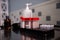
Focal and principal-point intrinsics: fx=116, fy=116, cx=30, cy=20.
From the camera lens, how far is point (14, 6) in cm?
159

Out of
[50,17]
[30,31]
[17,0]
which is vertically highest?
[17,0]

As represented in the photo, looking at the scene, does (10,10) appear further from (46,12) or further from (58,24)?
(58,24)

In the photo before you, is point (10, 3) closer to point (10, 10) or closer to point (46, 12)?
point (10, 10)

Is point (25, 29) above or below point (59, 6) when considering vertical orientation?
below

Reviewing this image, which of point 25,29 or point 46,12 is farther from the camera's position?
point 46,12

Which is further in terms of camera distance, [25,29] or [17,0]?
[17,0]

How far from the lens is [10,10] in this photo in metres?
1.60

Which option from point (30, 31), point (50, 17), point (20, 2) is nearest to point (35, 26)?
point (30, 31)

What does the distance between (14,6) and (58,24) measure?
64 cm

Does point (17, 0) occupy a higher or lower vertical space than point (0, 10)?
higher

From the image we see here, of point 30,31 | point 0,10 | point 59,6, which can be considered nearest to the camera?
A: point 30,31

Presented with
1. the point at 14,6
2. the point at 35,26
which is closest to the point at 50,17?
the point at 35,26

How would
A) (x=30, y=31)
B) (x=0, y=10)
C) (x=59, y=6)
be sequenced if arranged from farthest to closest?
(x=0, y=10) < (x=59, y=6) < (x=30, y=31)

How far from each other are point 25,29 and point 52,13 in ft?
1.60
